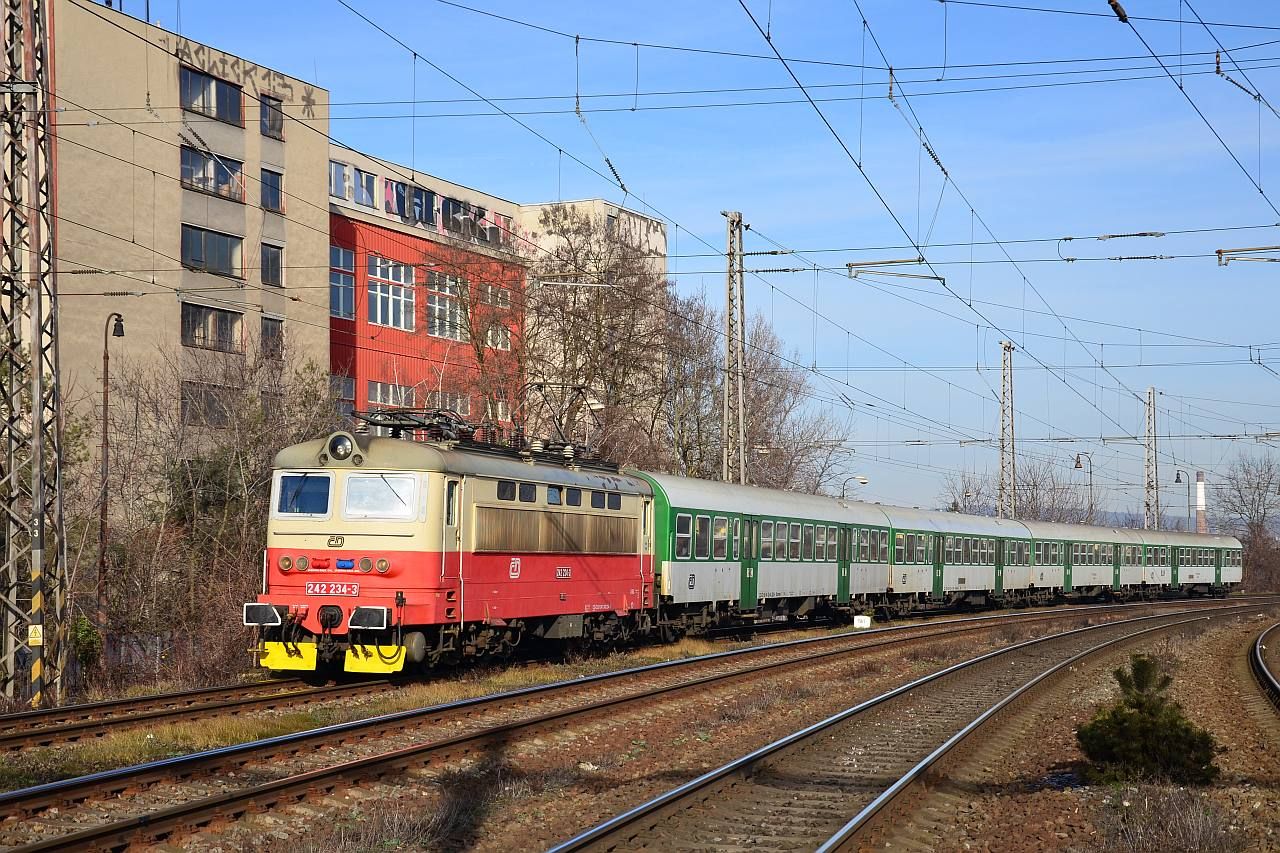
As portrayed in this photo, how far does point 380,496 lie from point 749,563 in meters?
12.6

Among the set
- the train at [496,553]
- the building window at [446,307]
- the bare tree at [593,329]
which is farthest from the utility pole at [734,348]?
the building window at [446,307]

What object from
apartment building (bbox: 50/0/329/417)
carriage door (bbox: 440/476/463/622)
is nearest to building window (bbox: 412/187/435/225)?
apartment building (bbox: 50/0/329/417)

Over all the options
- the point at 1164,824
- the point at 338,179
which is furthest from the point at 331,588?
Result: the point at 338,179

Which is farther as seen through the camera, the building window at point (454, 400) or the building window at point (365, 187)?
the building window at point (365, 187)

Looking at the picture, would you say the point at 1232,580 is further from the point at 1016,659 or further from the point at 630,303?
the point at 1016,659

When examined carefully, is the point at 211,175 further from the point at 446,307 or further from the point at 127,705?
the point at 127,705

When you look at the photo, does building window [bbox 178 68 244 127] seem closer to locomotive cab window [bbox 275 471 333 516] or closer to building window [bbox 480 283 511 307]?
building window [bbox 480 283 511 307]

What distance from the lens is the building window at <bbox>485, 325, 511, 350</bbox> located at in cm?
4194

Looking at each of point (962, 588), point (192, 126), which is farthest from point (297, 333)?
point (962, 588)

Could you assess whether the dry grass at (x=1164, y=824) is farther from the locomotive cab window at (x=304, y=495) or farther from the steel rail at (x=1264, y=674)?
the locomotive cab window at (x=304, y=495)

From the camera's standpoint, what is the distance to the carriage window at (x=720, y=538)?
26844 millimetres

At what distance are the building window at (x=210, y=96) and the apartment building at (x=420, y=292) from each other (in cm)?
680

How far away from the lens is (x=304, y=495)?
714 inches

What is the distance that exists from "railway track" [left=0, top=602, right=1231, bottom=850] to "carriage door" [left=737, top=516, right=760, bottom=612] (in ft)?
27.5
